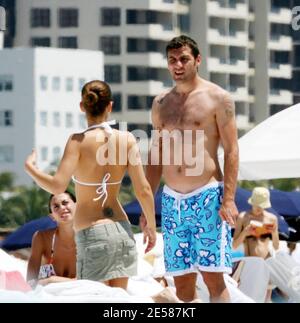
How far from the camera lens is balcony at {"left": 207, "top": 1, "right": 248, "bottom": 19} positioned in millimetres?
48312

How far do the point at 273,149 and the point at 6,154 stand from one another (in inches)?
1863

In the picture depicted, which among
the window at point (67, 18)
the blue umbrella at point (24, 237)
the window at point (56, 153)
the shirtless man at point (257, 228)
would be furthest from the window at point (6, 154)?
the blue umbrella at point (24, 237)

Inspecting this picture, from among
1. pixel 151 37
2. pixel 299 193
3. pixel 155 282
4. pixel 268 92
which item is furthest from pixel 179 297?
pixel 151 37

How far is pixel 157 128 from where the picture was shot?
6484 millimetres

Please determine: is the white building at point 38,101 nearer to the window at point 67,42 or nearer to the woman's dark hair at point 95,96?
the window at point 67,42

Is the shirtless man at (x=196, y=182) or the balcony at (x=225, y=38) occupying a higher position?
the balcony at (x=225, y=38)

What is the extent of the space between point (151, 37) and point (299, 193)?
5135cm

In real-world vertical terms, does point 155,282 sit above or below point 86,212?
below

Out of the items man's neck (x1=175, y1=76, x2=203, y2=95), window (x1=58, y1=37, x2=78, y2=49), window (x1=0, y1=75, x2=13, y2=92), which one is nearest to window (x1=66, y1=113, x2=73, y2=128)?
window (x1=58, y1=37, x2=78, y2=49)

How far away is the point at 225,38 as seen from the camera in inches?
2160

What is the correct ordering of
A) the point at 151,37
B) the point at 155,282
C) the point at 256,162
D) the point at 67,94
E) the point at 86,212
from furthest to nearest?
the point at 151,37 < the point at 67,94 < the point at 256,162 < the point at 155,282 < the point at 86,212

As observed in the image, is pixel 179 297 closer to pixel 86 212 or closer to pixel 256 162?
pixel 86 212

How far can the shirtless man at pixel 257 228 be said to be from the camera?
32.4 feet

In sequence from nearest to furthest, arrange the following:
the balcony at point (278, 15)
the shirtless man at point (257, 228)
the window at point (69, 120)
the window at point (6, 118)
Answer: the shirtless man at point (257, 228), the balcony at point (278, 15), the window at point (69, 120), the window at point (6, 118)
